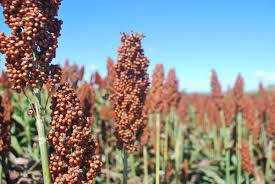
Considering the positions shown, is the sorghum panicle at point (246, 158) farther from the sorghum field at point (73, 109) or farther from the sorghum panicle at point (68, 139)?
the sorghum panicle at point (68, 139)

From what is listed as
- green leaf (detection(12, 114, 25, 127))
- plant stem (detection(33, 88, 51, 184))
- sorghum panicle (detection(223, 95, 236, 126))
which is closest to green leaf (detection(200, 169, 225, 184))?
sorghum panicle (detection(223, 95, 236, 126))

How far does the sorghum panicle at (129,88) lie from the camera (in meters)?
4.07

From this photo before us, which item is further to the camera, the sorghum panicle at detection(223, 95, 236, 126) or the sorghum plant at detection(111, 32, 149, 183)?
the sorghum panicle at detection(223, 95, 236, 126)

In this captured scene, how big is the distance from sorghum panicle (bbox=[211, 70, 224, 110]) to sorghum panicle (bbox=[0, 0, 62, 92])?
588 cm

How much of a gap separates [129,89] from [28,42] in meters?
1.91

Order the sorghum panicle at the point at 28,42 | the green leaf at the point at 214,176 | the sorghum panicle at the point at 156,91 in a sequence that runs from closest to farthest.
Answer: the sorghum panicle at the point at 28,42 < the sorghum panicle at the point at 156,91 < the green leaf at the point at 214,176

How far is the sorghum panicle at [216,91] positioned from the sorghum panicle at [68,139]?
5.64 m

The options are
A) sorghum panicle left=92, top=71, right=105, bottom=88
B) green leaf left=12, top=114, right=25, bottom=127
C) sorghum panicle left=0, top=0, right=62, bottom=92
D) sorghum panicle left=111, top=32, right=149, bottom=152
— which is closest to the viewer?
→ sorghum panicle left=0, top=0, right=62, bottom=92

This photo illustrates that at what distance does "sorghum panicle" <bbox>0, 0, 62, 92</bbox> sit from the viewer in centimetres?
240

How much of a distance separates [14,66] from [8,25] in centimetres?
35

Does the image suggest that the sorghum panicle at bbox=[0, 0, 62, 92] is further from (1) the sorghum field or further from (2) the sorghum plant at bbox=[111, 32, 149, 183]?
(2) the sorghum plant at bbox=[111, 32, 149, 183]

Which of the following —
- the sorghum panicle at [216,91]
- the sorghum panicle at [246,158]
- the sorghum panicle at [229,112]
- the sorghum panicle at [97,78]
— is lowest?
the sorghum panicle at [246,158]

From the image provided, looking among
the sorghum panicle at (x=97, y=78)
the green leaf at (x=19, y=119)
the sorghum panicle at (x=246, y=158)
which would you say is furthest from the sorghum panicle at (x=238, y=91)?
the green leaf at (x=19, y=119)

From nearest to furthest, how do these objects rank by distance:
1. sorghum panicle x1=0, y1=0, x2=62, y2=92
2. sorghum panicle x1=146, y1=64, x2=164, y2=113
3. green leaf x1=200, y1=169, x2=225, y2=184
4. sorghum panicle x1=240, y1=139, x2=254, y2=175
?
sorghum panicle x1=0, y1=0, x2=62, y2=92
sorghum panicle x1=240, y1=139, x2=254, y2=175
sorghum panicle x1=146, y1=64, x2=164, y2=113
green leaf x1=200, y1=169, x2=225, y2=184
